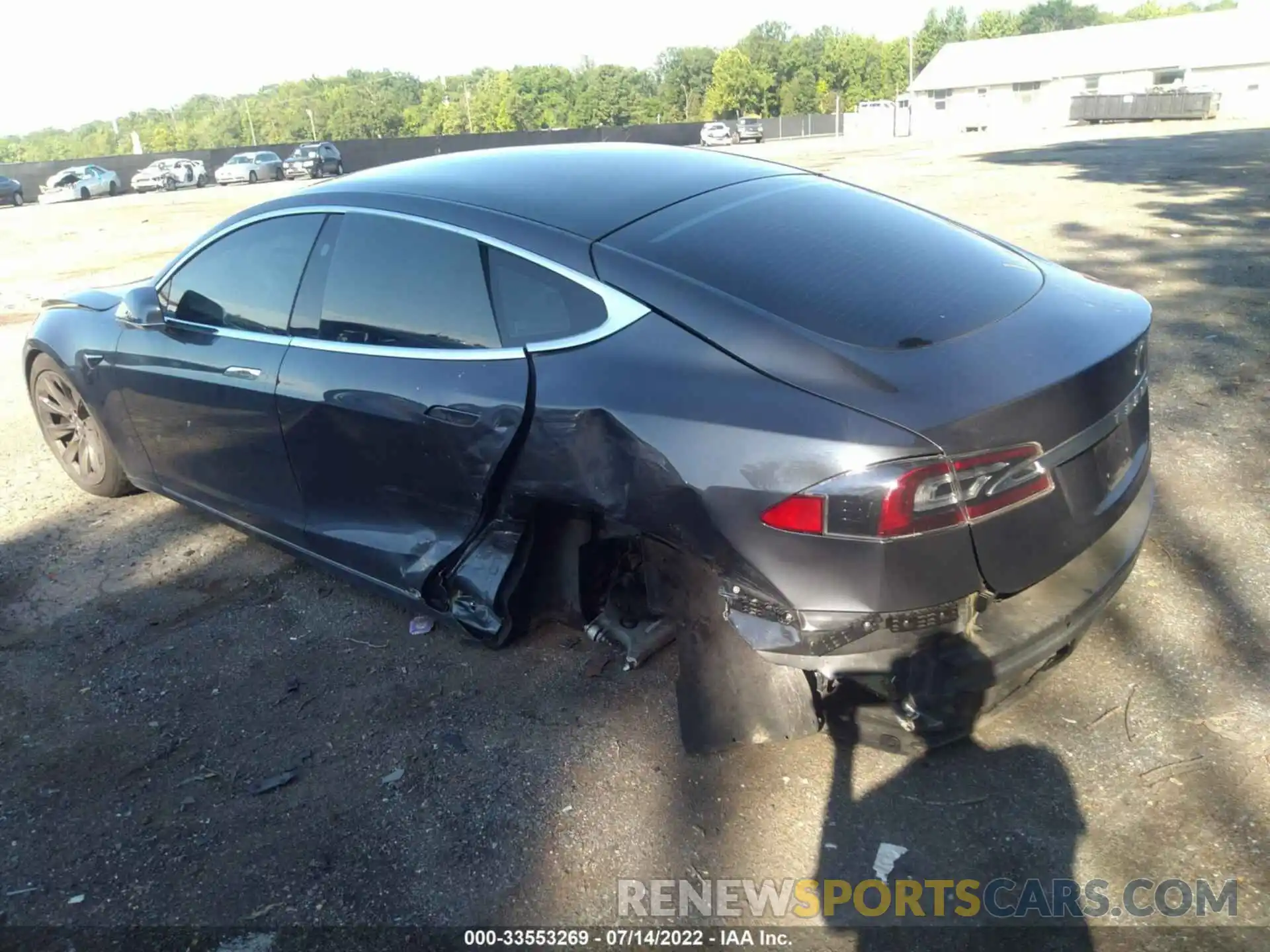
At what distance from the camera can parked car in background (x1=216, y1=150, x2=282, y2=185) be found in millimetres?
41094

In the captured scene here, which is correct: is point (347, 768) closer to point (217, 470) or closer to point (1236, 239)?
point (217, 470)

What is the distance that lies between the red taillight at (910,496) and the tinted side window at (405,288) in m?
1.22

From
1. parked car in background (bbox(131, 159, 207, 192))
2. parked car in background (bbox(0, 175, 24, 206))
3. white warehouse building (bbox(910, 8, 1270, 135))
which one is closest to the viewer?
parked car in background (bbox(0, 175, 24, 206))

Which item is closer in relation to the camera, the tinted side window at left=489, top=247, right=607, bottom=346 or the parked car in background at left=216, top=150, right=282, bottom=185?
the tinted side window at left=489, top=247, right=607, bottom=346

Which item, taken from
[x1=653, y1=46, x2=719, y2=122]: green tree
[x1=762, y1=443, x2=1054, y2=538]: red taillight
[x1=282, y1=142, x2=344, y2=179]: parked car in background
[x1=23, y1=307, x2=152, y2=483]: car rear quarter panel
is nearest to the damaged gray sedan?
[x1=762, y1=443, x2=1054, y2=538]: red taillight

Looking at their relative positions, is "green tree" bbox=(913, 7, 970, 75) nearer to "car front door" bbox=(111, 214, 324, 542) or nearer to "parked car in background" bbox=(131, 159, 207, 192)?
"parked car in background" bbox=(131, 159, 207, 192)

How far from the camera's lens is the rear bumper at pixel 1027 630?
244 cm

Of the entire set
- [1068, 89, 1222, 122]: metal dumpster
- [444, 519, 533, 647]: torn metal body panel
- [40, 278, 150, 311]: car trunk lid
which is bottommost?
[1068, 89, 1222, 122]: metal dumpster

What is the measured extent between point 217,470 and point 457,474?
62.4 inches

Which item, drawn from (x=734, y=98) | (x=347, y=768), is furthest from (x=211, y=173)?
(x=734, y=98)

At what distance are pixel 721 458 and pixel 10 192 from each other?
43183 mm

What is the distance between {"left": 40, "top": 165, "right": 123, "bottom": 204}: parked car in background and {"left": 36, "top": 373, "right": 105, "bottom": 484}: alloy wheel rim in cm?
3838

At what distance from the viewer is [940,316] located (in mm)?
2664

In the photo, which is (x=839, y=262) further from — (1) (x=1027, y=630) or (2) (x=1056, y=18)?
(2) (x=1056, y=18)
